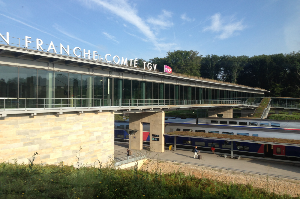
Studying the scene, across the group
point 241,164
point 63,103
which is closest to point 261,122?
point 241,164

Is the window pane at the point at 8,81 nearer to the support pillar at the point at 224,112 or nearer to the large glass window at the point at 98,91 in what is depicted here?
the large glass window at the point at 98,91

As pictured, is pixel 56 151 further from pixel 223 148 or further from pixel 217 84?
pixel 217 84

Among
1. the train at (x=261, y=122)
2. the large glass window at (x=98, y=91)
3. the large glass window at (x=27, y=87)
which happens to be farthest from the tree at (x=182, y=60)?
the large glass window at (x=27, y=87)

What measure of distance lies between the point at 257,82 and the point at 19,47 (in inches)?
4278

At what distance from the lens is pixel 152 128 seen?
36.3 metres

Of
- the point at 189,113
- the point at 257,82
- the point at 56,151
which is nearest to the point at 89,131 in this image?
the point at 56,151

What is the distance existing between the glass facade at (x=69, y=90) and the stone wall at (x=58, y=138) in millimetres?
1840

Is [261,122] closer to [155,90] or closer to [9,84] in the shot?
[155,90]

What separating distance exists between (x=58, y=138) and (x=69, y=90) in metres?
5.45

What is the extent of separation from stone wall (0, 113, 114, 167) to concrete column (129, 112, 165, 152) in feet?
36.7

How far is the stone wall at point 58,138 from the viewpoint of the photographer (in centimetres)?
1738

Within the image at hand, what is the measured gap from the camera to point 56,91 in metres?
22.2

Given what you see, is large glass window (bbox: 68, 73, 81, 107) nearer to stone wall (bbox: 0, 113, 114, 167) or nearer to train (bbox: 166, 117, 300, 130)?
stone wall (bbox: 0, 113, 114, 167)

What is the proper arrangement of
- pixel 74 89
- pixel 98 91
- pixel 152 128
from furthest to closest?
pixel 152 128
pixel 98 91
pixel 74 89
